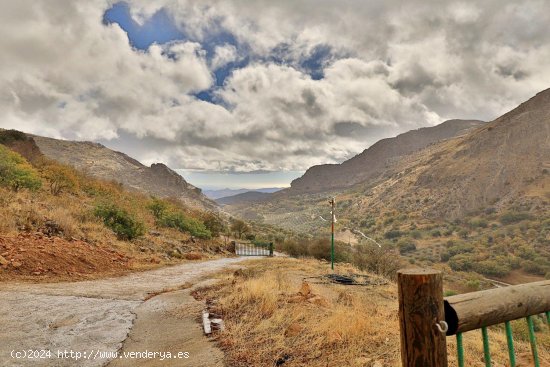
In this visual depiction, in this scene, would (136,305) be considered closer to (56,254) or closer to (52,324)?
(52,324)

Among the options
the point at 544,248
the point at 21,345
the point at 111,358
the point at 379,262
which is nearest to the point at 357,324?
the point at 111,358

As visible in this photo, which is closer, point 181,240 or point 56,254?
point 56,254

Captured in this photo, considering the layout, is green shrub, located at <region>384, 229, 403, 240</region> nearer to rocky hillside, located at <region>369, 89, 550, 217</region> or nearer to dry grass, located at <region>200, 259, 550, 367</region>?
rocky hillside, located at <region>369, 89, 550, 217</region>

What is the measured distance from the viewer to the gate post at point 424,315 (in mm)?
2283

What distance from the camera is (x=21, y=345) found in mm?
5547

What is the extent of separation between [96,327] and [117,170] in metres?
105

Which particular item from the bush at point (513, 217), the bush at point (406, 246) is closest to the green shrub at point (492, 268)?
the bush at point (406, 246)

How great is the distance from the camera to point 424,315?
2279 mm

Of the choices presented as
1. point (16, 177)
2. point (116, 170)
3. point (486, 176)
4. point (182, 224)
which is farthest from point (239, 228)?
point (486, 176)

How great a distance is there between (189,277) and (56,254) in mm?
4610

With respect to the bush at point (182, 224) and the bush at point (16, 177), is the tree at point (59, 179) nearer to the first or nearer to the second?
the bush at point (16, 177)

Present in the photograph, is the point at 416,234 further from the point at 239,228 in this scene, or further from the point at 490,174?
the point at 239,228

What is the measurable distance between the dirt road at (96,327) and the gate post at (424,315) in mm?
4028

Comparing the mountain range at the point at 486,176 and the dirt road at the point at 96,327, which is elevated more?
the mountain range at the point at 486,176
